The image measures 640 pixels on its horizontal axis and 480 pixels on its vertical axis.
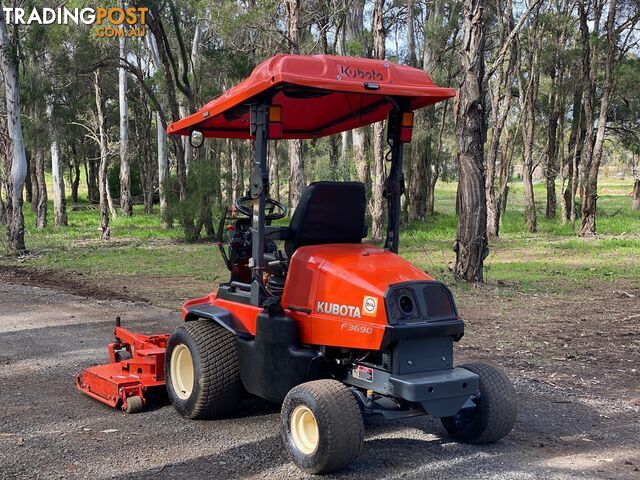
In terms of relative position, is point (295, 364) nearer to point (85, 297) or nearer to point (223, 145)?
point (85, 297)

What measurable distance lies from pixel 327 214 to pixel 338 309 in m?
0.86

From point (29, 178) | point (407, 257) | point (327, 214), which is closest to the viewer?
point (327, 214)

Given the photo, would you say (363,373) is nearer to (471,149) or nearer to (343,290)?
(343,290)

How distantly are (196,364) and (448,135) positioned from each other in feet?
132

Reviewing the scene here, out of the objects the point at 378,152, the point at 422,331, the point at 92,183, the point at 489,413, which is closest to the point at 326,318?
the point at 422,331

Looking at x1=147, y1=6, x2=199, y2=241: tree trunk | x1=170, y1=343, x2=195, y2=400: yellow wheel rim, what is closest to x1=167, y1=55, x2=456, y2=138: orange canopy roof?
x1=170, y1=343, x2=195, y2=400: yellow wheel rim

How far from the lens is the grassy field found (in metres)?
13.9

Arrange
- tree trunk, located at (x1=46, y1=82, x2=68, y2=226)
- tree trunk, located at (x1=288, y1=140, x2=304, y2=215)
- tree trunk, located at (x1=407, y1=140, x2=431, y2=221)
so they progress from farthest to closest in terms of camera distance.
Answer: tree trunk, located at (x1=407, y1=140, x2=431, y2=221) → tree trunk, located at (x1=46, y1=82, x2=68, y2=226) → tree trunk, located at (x1=288, y1=140, x2=304, y2=215)

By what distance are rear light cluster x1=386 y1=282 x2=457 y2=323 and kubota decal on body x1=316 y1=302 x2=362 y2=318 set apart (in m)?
0.25

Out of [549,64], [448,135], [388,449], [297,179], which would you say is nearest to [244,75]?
[297,179]

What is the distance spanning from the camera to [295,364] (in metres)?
5.17

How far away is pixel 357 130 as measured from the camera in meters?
25.8

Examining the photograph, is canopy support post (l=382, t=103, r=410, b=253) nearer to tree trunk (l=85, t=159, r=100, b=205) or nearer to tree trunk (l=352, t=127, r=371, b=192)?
tree trunk (l=352, t=127, r=371, b=192)

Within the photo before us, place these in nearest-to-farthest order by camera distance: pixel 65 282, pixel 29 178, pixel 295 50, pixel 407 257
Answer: pixel 65 282, pixel 407 257, pixel 295 50, pixel 29 178
